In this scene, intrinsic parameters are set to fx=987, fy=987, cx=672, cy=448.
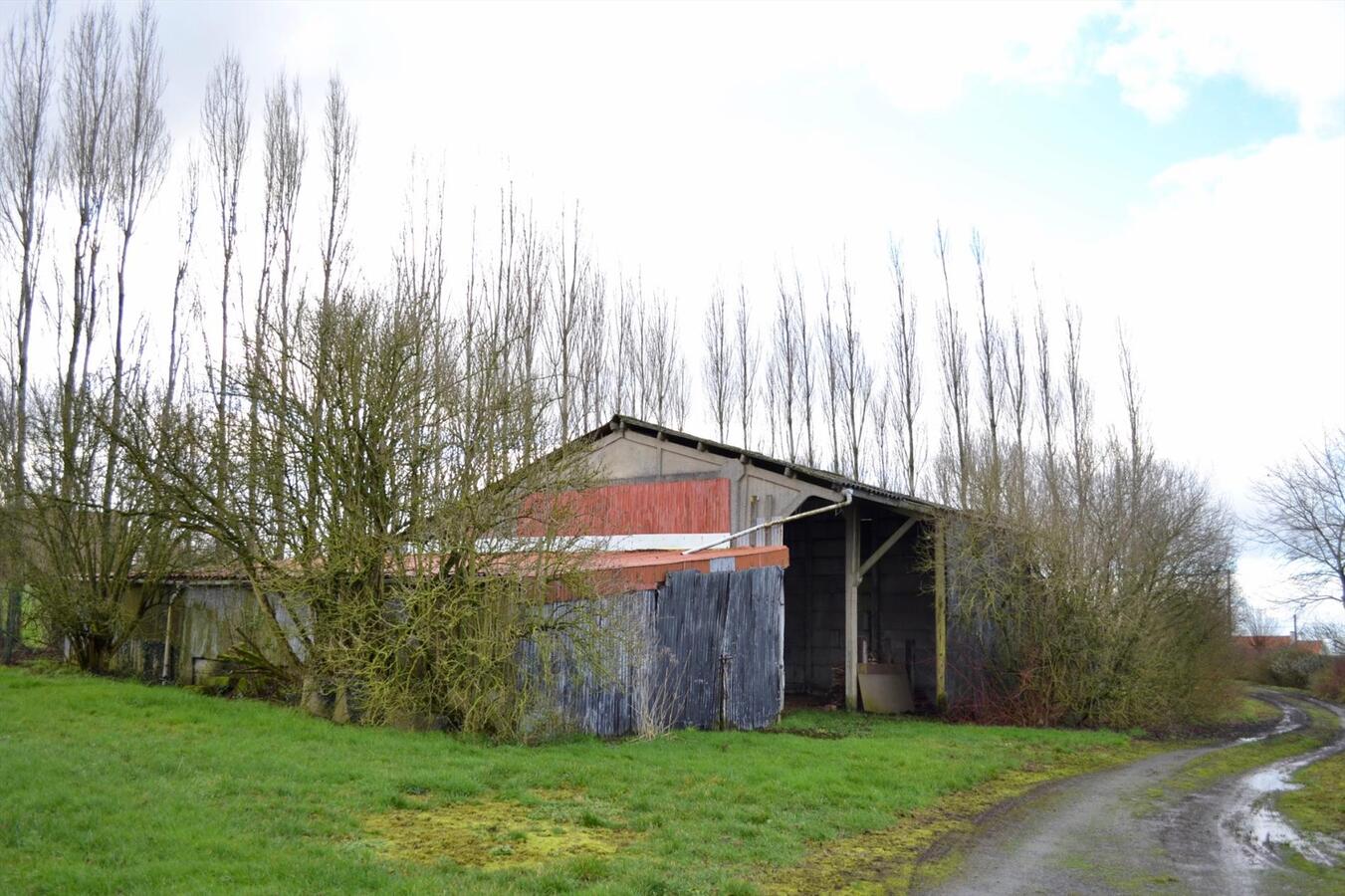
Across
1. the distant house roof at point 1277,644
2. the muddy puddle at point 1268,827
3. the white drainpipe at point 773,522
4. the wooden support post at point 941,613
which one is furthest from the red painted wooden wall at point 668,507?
the distant house roof at point 1277,644

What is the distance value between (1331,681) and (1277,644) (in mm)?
9509

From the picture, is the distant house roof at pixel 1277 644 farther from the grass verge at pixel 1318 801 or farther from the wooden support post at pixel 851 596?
the grass verge at pixel 1318 801

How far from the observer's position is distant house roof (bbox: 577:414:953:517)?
58.4 ft

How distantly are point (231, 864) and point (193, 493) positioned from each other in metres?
8.21

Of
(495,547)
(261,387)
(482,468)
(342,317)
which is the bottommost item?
(495,547)

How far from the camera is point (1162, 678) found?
19.0 m

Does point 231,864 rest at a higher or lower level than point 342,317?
lower

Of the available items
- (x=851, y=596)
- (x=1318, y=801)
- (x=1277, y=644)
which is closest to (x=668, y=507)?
(x=851, y=596)

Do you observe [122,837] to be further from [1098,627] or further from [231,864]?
[1098,627]

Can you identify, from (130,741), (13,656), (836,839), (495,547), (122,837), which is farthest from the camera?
(13,656)

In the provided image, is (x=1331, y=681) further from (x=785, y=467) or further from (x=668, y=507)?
(x=668, y=507)

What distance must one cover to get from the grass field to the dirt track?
0.95m

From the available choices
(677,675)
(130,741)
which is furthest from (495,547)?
(130,741)

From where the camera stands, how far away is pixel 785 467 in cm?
1808
